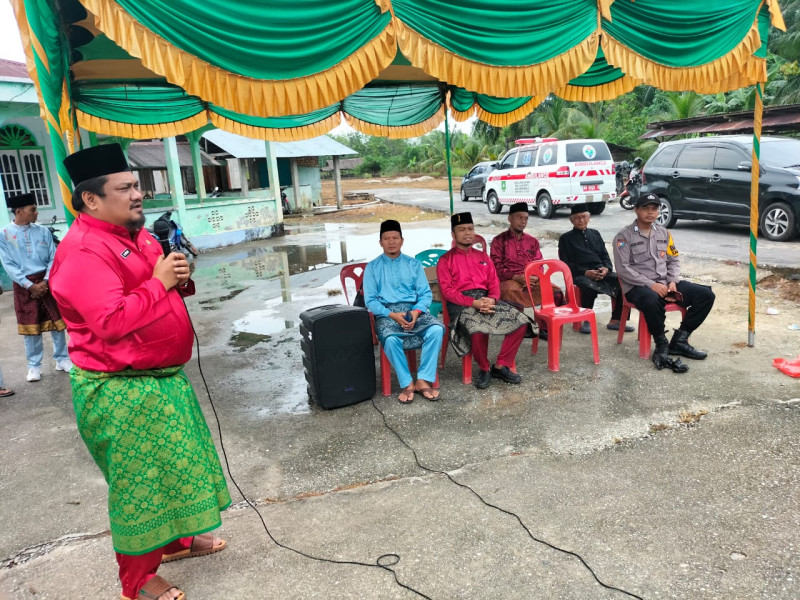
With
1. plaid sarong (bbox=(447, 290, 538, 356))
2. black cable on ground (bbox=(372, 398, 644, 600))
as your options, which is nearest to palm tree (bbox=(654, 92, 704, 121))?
plaid sarong (bbox=(447, 290, 538, 356))

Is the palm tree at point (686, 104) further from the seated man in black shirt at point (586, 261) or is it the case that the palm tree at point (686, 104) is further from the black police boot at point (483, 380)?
the black police boot at point (483, 380)

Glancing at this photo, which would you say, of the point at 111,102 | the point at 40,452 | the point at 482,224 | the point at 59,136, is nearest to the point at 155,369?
the point at 59,136

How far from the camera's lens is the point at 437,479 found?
3.28 metres

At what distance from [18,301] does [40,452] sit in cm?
180

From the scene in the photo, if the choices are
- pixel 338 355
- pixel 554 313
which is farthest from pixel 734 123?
pixel 338 355

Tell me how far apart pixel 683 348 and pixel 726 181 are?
7.51 m

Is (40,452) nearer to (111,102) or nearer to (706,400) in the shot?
(111,102)

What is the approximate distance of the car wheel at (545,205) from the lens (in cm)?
1541

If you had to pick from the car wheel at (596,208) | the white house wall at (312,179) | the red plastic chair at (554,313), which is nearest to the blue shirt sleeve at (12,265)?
the red plastic chair at (554,313)

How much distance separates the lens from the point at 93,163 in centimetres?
211

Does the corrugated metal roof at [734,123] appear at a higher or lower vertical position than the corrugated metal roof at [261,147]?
lower

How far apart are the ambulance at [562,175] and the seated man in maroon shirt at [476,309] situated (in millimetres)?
10575

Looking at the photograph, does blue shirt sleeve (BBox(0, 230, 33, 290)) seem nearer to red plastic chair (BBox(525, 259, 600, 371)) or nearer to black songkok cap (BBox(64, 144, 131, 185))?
black songkok cap (BBox(64, 144, 131, 185))

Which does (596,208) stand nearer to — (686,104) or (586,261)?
(586,261)
